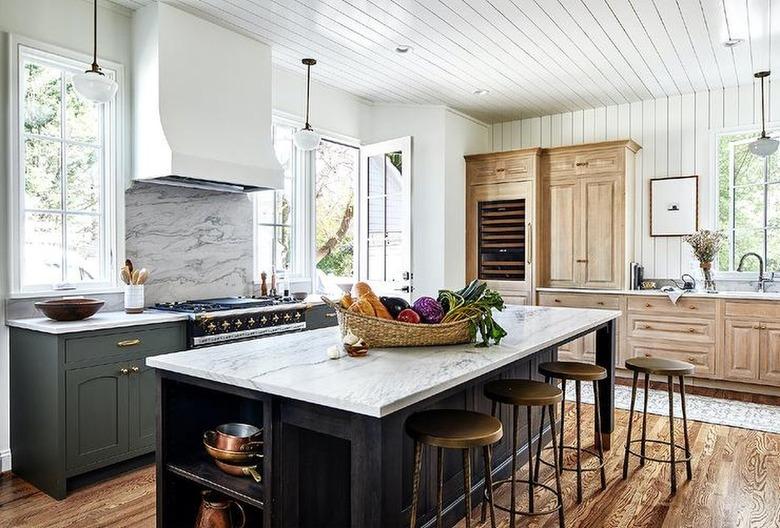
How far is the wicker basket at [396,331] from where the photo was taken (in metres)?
2.16

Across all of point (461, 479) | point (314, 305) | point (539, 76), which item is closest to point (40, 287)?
point (314, 305)

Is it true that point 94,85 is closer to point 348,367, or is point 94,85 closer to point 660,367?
point 348,367

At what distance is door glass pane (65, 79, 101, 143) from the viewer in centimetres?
347

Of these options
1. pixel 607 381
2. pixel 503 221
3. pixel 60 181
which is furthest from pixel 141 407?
pixel 503 221

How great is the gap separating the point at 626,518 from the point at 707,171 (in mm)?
4064

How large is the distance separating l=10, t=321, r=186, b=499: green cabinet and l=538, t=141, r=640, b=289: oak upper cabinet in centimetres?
401

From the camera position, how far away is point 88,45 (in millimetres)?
3488

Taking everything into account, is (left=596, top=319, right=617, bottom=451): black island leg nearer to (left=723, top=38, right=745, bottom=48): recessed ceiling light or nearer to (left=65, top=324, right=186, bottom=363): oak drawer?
(left=723, top=38, right=745, bottom=48): recessed ceiling light

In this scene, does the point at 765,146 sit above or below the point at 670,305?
above

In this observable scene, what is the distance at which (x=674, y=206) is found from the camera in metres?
5.57

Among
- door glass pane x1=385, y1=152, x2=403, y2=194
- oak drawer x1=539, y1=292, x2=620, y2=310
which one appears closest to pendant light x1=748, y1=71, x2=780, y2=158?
oak drawer x1=539, y1=292, x2=620, y2=310

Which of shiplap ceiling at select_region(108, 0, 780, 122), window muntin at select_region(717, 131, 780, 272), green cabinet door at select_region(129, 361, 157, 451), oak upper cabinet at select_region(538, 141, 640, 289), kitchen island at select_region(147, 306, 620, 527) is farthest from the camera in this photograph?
oak upper cabinet at select_region(538, 141, 640, 289)

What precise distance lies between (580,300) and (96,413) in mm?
4365

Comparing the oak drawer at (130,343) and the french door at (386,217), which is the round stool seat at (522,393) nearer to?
the oak drawer at (130,343)
